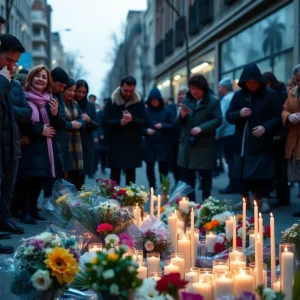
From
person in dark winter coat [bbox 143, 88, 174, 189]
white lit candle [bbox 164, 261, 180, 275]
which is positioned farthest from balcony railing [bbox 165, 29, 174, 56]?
white lit candle [bbox 164, 261, 180, 275]

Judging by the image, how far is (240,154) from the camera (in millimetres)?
9812

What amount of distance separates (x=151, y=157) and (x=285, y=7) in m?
7.59

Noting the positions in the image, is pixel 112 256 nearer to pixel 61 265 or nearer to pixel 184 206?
pixel 61 265

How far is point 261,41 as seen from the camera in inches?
794

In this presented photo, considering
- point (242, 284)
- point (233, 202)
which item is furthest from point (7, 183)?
point (233, 202)

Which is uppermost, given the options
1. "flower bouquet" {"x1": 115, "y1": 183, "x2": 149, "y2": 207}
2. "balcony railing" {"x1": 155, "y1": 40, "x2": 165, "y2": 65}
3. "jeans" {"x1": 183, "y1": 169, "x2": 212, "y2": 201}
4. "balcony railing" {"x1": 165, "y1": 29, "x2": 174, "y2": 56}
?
"balcony railing" {"x1": 155, "y1": 40, "x2": 165, "y2": 65}

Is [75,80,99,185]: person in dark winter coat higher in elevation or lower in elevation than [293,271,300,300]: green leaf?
higher

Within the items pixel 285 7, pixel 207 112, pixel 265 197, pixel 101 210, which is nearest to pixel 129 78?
pixel 207 112

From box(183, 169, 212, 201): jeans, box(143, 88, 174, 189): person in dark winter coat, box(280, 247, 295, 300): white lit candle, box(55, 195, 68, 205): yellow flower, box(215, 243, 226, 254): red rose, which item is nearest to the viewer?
box(280, 247, 295, 300): white lit candle

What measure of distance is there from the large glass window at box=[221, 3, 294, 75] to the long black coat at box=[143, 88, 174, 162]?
6224 millimetres

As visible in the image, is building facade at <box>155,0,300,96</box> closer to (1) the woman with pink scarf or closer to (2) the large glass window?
(2) the large glass window

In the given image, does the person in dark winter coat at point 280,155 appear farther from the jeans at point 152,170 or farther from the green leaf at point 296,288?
the green leaf at point 296,288

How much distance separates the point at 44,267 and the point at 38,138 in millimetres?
4481

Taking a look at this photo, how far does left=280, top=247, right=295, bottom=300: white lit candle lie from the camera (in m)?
3.94
